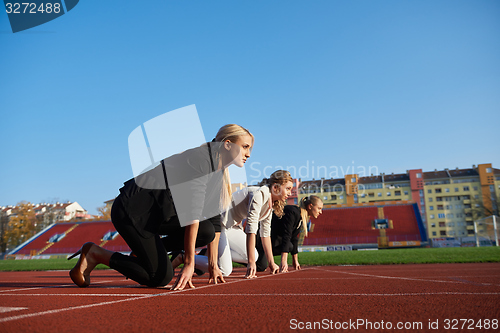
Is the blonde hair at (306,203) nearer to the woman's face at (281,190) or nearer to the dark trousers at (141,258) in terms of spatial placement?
the woman's face at (281,190)

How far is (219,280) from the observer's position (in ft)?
14.3

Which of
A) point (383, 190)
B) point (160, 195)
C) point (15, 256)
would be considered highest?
point (383, 190)

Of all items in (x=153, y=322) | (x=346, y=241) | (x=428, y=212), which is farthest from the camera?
(x=428, y=212)

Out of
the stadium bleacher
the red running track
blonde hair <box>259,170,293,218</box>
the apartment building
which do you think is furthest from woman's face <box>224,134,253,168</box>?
the apartment building

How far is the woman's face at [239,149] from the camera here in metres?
3.56

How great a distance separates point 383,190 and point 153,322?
91.9 meters

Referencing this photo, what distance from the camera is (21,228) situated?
198ft

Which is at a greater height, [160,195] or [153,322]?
[160,195]

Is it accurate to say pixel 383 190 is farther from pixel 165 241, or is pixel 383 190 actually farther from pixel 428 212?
pixel 165 241

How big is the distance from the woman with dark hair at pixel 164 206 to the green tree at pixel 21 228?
67.1 meters

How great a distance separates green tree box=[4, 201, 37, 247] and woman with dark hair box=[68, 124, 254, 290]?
6705 cm

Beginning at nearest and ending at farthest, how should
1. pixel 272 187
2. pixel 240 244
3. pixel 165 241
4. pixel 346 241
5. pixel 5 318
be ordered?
pixel 5 318 → pixel 165 241 → pixel 272 187 → pixel 240 244 → pixel 346 241

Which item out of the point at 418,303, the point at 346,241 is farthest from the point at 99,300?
the point at 346,241

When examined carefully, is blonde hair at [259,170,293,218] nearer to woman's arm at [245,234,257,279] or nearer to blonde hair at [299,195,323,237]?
woman's arm at [245,234,257,279]
